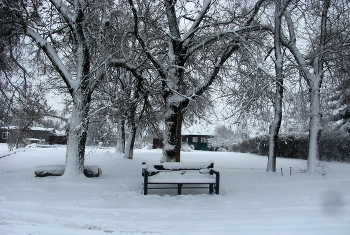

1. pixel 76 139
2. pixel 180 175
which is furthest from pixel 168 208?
pixel 76 139

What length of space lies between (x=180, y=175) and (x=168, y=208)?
174 cm

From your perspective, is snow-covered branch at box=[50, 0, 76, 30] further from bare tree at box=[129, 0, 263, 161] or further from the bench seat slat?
the bench seat slat

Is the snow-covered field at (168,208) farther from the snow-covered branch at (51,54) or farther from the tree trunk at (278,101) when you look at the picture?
the snow-covered branch at (51,54)

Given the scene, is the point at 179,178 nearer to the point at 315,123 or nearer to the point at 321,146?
the point at 315,123

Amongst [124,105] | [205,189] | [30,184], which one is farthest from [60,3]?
[205,189]

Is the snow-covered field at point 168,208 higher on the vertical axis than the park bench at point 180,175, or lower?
lower

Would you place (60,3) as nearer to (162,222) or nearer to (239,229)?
(162,222)

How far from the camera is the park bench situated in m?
8.12

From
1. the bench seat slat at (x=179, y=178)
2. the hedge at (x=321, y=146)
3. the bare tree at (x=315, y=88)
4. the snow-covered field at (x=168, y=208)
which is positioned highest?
the bare tree at (x=315, y=88)

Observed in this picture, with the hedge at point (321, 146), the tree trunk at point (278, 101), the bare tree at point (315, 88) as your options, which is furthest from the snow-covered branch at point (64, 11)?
the hedge at point (321, 146)

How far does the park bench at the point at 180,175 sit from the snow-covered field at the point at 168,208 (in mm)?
347

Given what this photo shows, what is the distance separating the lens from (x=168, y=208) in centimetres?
683

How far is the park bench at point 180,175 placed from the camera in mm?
8125

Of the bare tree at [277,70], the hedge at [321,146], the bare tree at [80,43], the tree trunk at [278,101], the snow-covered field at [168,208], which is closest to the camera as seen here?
the snow-covered field at [168,208]
